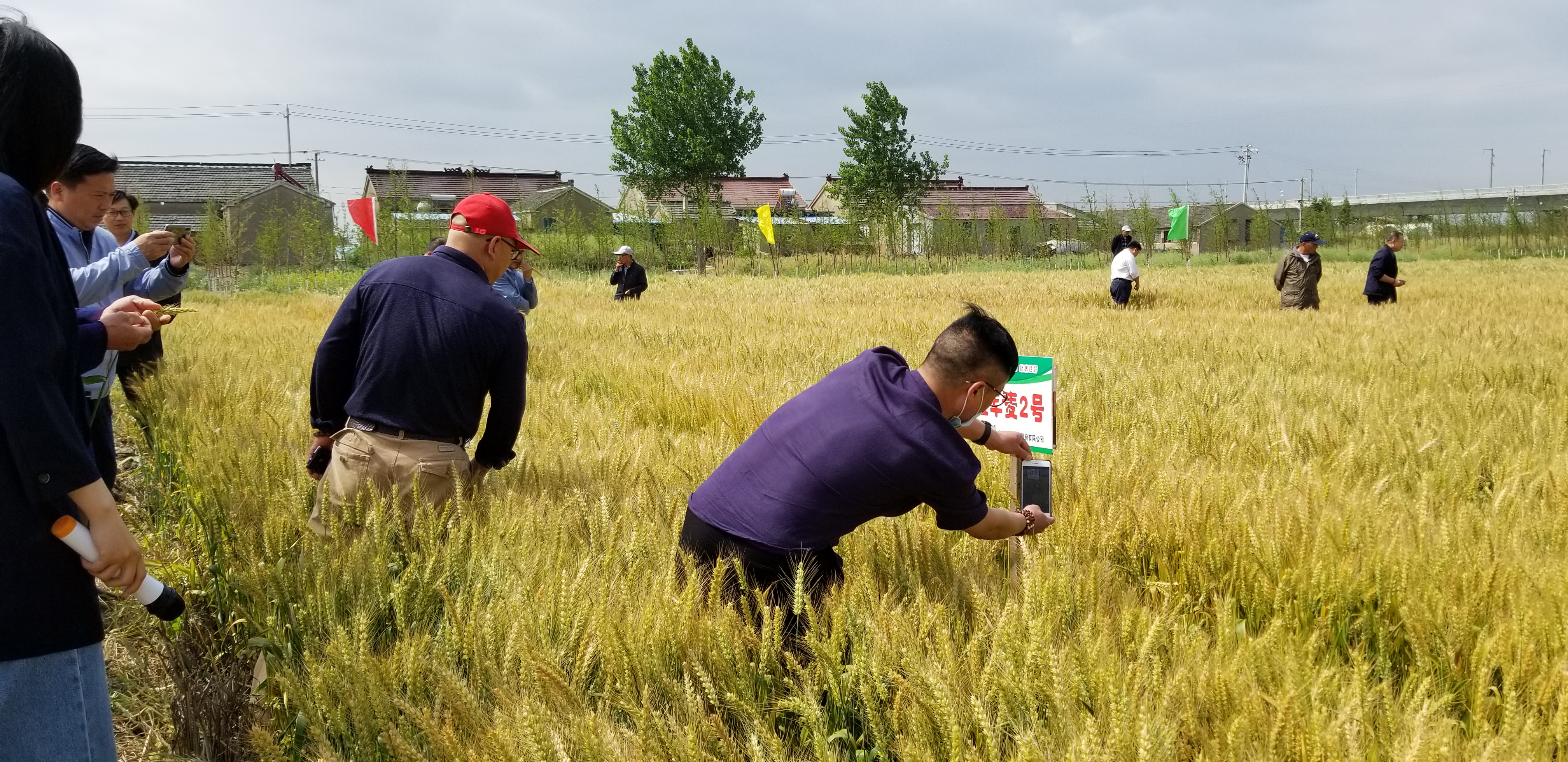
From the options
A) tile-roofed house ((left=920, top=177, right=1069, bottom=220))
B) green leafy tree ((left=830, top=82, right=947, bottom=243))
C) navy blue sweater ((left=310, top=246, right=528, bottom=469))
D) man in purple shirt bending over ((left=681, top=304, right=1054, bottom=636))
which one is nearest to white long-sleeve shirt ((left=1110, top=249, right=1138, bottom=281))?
navy blue sweater ((left=310, top=246, right=528, bottom=469))

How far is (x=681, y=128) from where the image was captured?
50.3 metres

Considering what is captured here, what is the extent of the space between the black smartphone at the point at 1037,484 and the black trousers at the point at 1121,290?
1358 centimetres

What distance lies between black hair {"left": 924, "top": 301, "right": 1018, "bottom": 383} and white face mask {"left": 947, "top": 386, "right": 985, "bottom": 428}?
57 mm

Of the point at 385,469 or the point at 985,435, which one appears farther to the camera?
the point at 385,469

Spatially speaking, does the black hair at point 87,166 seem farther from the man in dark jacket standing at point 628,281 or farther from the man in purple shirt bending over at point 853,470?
the man in dark jacket standing at point 628,281

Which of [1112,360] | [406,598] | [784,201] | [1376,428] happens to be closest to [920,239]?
[784,201]

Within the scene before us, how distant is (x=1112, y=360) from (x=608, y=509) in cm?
533

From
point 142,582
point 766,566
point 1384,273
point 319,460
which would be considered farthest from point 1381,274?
point 142,582

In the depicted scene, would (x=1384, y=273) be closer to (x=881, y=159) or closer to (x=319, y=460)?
(x=319, y=460)

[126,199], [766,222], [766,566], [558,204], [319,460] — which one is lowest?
[766,566]

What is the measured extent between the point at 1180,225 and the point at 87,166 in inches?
1303

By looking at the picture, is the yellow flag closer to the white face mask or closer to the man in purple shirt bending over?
the white face mask

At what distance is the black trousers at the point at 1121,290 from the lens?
51.1ft

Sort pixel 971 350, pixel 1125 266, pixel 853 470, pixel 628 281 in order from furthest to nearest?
pixel 628 281
pixel 1125 266
pixel 971 350
pixel 853 470
